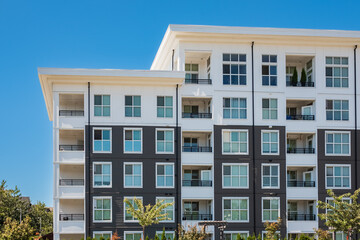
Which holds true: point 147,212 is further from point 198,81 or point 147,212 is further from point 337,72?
point 337,72

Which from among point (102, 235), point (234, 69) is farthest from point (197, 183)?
point (234, 69)

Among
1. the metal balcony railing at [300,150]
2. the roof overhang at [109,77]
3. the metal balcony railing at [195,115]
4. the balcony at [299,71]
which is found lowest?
the metal balcony railing at [300,150]

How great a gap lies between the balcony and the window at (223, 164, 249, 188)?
669 centimetres

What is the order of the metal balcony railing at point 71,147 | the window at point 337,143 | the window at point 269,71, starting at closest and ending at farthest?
the window at point 269,71, the window at point 337,143, the metal balcony railing at point 71,147

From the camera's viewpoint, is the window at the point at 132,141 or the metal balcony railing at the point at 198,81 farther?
the metal balcony railing at the point at 198,81

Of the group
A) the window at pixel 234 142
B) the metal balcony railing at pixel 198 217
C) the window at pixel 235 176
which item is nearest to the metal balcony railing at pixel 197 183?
the window at pixel 235 176

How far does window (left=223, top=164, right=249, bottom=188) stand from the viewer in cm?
3557

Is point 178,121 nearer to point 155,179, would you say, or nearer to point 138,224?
point 155,179

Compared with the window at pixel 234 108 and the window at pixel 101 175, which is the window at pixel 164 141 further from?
the window at pixel 234 108

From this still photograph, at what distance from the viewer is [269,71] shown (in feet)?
120

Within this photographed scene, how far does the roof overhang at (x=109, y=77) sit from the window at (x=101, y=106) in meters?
1.03

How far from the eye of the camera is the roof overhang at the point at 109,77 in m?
34.4

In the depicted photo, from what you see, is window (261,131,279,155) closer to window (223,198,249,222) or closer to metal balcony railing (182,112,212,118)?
window (223,198,249,222)

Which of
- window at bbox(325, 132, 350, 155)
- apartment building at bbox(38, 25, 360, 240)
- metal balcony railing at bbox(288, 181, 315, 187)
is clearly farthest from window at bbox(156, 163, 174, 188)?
window at bbox(325, 132, 350, 155)
